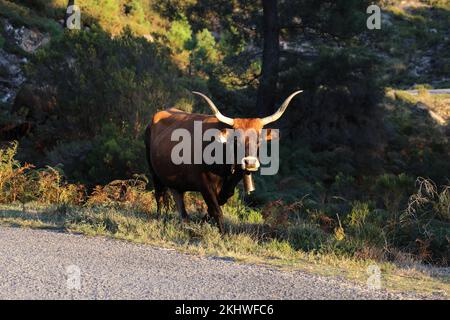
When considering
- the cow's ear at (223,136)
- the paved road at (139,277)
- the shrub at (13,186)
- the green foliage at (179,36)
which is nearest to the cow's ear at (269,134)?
the cow's ear at (223,136)

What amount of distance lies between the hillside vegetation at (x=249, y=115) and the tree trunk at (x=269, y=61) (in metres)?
0.36

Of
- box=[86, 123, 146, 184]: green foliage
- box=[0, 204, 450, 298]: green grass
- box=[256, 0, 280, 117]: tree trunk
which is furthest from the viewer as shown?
box=[256, 0, 280, 117]: tree trunk

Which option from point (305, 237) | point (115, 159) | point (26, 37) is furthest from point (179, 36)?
point (305, 237)

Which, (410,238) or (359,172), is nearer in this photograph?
(410,238)

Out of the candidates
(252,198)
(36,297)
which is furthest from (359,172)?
(36,297)

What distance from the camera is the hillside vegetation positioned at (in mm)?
9445

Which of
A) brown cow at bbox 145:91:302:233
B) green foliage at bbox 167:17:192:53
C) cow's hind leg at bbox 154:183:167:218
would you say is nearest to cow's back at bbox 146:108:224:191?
brown cow at bbox 145:91:302:233

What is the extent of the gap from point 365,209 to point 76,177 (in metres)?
6.56

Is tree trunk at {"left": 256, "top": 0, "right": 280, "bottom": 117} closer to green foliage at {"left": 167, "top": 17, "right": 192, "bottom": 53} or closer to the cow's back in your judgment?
the cow's back

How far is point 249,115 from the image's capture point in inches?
942

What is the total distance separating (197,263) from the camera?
700 cm

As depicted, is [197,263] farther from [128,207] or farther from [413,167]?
[413,167]

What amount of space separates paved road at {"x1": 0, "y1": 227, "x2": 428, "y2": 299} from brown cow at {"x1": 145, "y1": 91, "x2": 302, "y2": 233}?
1525mm

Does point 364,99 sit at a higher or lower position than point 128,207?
higher
